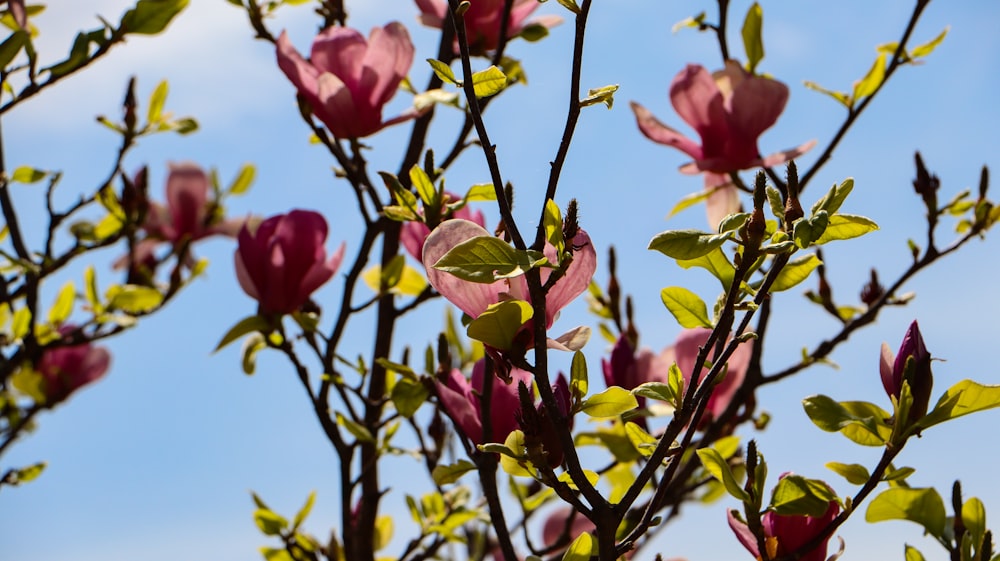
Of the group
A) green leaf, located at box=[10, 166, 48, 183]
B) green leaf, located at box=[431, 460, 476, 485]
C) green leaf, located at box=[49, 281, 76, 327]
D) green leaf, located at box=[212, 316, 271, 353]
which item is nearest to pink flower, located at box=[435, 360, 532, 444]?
green leaf, located at box=[431, 460, 476, 485]

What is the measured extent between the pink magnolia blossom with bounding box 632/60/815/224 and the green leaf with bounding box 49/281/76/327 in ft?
3.88

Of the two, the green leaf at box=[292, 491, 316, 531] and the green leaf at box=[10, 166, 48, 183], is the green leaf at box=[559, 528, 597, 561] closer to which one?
the green leaf at box=[292, 491, 316, 531]

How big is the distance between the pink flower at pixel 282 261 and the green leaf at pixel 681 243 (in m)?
0.68

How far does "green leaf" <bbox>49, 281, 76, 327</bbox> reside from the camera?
75.2 inches

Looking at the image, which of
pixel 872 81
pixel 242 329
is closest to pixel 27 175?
pixel 242 329

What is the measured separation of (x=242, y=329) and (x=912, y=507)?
2.59ft

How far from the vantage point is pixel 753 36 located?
143cm

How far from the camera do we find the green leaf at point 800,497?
32.0 inches

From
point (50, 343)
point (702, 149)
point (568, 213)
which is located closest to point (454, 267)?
point (568, 213)

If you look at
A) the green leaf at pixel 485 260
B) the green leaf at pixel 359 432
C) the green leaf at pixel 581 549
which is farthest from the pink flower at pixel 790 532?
the green leaf at pixel 359 432

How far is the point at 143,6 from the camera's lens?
1.40 m

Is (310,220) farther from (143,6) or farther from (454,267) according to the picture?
(454,267)

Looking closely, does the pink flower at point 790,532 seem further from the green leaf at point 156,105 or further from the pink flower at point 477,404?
the green leaf at point 156,105

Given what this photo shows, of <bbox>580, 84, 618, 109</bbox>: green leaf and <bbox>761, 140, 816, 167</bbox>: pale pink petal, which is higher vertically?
<bbox>761, 140, 816, 167</bbox>: pale pink petal
